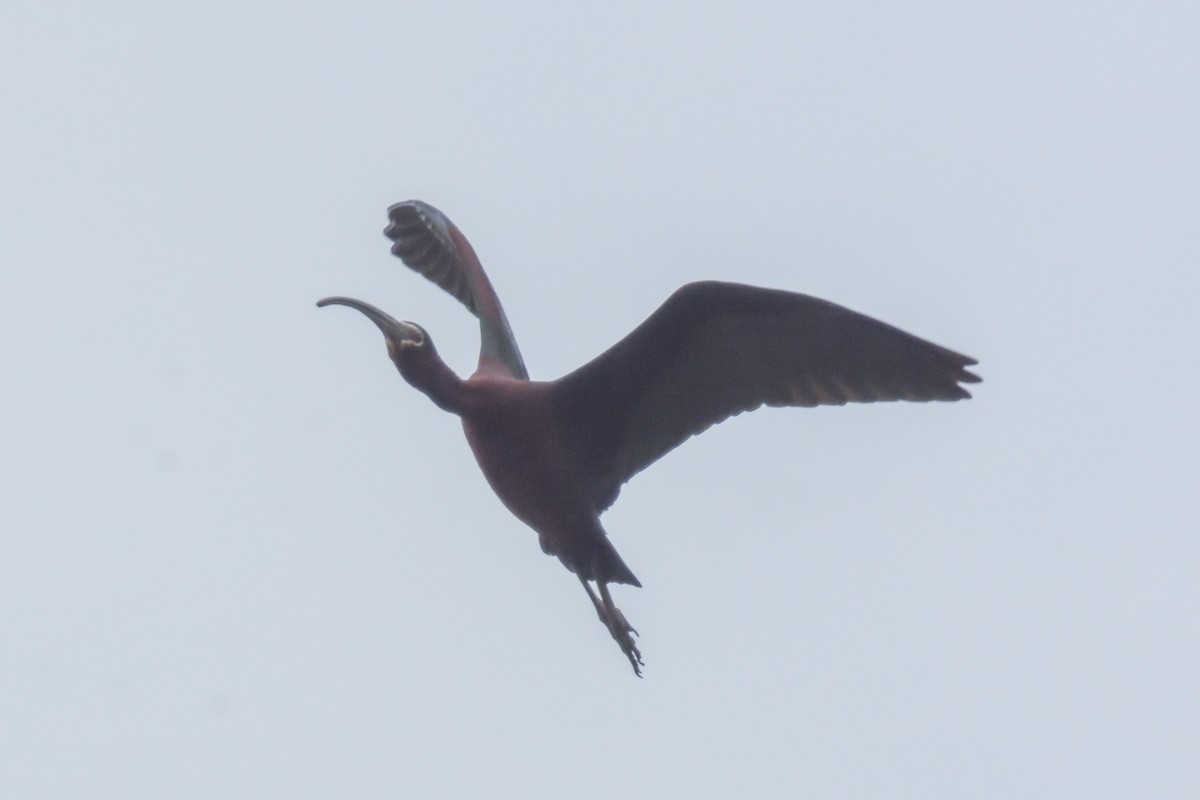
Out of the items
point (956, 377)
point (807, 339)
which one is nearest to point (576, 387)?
point (807, 339)

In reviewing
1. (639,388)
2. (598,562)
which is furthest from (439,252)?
(598,562)

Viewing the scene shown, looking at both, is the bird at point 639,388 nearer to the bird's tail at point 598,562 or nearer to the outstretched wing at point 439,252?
the bird's tail at point 598,562

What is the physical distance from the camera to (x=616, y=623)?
11.7 metres

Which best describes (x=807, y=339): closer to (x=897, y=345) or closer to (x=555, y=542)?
(x=897, y=345)

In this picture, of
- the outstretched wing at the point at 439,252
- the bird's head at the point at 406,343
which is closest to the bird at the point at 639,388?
the bird's head at the point at 406,343

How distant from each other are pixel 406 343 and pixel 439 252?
3073 mm

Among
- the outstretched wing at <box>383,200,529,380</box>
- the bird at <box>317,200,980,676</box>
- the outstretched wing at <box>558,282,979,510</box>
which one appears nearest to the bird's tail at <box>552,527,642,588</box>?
the bird at <box>317,200,980,676</box>

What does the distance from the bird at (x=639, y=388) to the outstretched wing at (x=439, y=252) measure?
2.71 feet

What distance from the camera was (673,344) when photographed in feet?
37.3

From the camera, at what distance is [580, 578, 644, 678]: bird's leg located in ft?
38.3

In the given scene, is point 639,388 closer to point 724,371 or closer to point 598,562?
point 724,371

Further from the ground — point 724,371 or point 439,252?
point 439,252

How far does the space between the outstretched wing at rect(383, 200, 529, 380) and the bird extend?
2.71ft

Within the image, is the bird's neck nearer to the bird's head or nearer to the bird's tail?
the bird's head
